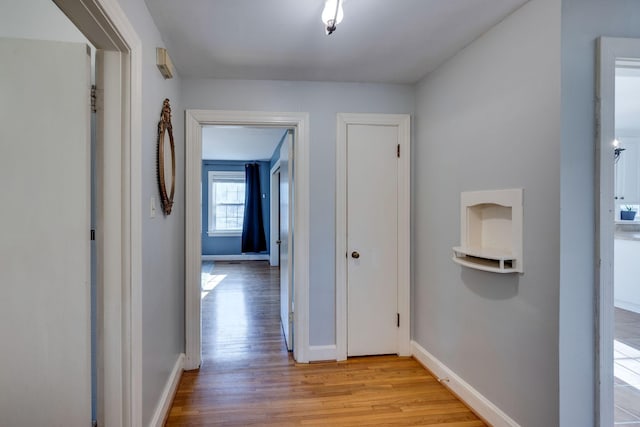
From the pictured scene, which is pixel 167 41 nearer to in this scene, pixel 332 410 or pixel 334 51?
pixel 334 51

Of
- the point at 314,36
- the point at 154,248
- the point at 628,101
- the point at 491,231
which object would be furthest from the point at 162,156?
the point at 628,101

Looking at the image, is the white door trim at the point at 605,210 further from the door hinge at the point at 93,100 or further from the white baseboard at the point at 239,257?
the white baseboard at the point at 239,257

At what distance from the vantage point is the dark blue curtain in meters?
7.87

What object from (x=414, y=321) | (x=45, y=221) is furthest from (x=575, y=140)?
(x=45, y=221)

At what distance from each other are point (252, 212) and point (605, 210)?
23.0ft

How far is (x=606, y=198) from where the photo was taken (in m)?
1.53

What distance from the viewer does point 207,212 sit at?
7.95m

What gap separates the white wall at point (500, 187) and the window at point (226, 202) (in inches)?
239

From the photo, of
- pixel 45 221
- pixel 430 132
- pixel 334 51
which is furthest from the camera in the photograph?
pixel 430 132

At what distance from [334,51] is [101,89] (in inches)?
57.4

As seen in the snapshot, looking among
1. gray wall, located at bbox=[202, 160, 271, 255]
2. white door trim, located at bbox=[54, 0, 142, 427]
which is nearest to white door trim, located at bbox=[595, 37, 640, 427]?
white door trim, located at bbox=[54, 0, 142, 427]

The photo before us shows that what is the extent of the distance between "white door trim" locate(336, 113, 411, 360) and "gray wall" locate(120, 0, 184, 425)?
1.27 meters

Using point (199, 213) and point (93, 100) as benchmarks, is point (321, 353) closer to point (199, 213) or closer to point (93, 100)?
point (199, 213)

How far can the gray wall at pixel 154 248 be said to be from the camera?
5.49 feet
